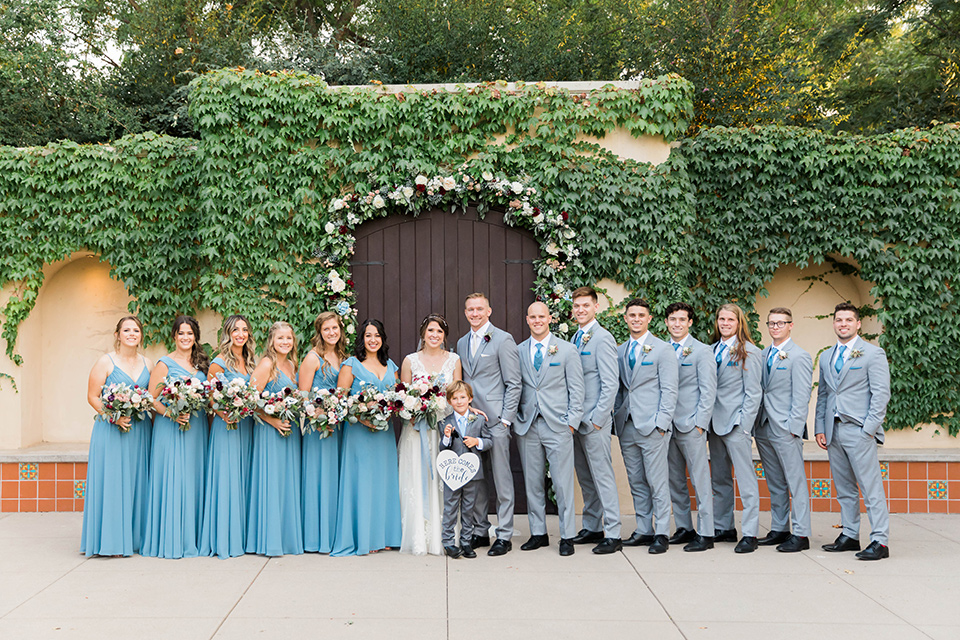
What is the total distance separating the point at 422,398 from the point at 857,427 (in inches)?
130

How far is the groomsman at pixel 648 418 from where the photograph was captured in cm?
582

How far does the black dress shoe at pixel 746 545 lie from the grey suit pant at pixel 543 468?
4.14 feet

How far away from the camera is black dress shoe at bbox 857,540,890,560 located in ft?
18.5

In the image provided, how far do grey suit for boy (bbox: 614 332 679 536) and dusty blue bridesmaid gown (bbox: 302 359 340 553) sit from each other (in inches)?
90.9

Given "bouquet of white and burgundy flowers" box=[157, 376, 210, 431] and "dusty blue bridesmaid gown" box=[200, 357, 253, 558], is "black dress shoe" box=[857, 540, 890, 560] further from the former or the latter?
"bouquet of white and burgundy flowers" box=[157, 376, 210, 431]

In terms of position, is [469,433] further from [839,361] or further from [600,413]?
[839,361]

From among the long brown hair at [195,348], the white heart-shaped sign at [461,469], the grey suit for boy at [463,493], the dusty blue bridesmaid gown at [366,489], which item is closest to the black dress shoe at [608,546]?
the grey suit for boy at [463,493]

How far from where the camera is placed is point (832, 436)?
5.92 meters

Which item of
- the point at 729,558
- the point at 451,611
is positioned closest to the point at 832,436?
the point at 729,558

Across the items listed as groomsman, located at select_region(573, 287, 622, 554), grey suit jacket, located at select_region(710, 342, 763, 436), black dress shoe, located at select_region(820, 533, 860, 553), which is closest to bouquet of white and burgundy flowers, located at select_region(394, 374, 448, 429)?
groomsman, located at select_region(573, 287, 622, 554)

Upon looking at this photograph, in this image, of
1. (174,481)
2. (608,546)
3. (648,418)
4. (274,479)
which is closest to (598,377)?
(648,418)

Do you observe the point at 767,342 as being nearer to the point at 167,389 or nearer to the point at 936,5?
the point at 167,389

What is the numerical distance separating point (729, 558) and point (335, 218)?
456cm

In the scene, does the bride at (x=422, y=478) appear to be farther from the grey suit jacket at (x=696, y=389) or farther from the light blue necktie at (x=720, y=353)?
the light blue necktie at (x=720, y=353)
